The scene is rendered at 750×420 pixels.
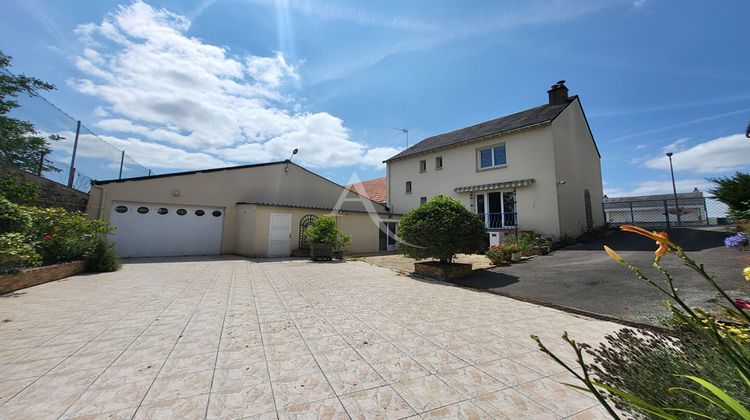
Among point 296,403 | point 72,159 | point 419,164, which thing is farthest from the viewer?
point 419,164

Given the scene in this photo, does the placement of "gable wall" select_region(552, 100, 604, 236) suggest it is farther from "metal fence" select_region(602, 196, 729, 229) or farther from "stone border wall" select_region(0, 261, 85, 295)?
"stone border wall" select_region(0, 261, 85, 295)

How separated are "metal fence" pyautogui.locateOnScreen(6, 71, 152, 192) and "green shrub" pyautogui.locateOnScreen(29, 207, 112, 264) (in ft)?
7.95

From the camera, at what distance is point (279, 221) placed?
13.3 m

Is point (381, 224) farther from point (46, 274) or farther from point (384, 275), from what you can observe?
point (46, 274)

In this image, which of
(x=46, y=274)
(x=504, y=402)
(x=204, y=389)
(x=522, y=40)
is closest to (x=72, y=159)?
(x=46, y=274)

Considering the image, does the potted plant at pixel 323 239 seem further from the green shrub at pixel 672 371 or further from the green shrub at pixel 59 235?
the green shrub at pixel 672 371

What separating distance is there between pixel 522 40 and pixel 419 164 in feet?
33.9

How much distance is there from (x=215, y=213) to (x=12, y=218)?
25.6 feet

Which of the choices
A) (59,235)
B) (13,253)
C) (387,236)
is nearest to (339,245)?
(387,236)

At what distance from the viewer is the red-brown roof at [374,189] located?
21.5m

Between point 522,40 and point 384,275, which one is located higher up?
point 522,40

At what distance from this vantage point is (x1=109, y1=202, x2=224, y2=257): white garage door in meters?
11.5

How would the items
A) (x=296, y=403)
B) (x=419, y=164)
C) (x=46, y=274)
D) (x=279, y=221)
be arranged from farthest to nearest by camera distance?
(x=419, y=164) < (x=279, y=221) < (x=46, y=274) < (x=296, y=403)

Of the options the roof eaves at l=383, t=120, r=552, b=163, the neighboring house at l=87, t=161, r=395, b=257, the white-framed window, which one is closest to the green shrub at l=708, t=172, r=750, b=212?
the roof eaves at l=383, t=120, r=552, b=163
